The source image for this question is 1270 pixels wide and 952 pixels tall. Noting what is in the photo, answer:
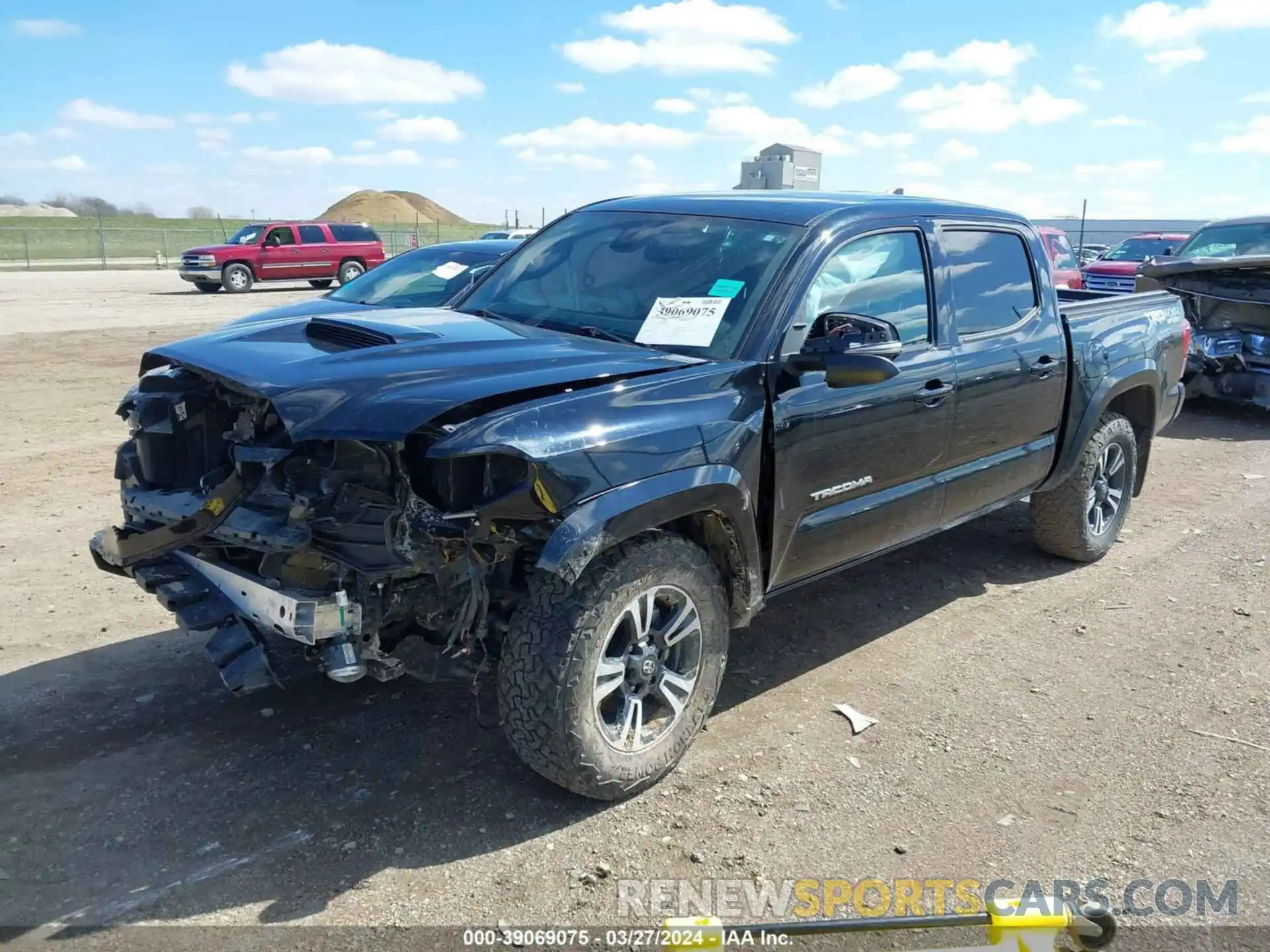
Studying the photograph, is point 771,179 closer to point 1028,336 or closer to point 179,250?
point 1028,336

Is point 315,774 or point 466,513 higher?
point 466,513

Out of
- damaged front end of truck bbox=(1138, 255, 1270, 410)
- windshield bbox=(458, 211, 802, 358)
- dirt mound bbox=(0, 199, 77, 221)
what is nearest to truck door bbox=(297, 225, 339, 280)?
damaged front end of truck bbox=(1138, 255, 1270, 410)

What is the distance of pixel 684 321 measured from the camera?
391 centimetres

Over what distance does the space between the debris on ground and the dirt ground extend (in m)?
0.05

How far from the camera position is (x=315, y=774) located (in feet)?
12.0

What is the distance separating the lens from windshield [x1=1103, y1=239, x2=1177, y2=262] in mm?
18500

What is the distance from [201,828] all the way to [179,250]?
4532cm

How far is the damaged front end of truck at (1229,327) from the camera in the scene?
1039 centimetres

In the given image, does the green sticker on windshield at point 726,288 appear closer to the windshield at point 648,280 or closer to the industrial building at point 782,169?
the windshield at point 648,280

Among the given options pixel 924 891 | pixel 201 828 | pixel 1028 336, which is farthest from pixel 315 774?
pixel 1028 336

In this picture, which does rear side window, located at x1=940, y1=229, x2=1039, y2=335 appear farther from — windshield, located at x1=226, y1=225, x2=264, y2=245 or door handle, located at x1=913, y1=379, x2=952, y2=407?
windshield, located at x1=226, y1=225, x2=264, y2=245

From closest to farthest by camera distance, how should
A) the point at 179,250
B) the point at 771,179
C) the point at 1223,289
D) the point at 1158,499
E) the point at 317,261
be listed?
the point at 1158,499 → the point at 1223,289 → the point at 771,179 → the point at 317,261 → the point at 179,250

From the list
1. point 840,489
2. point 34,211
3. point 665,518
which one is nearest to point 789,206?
point 840,489

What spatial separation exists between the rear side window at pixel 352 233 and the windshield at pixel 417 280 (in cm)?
1924
